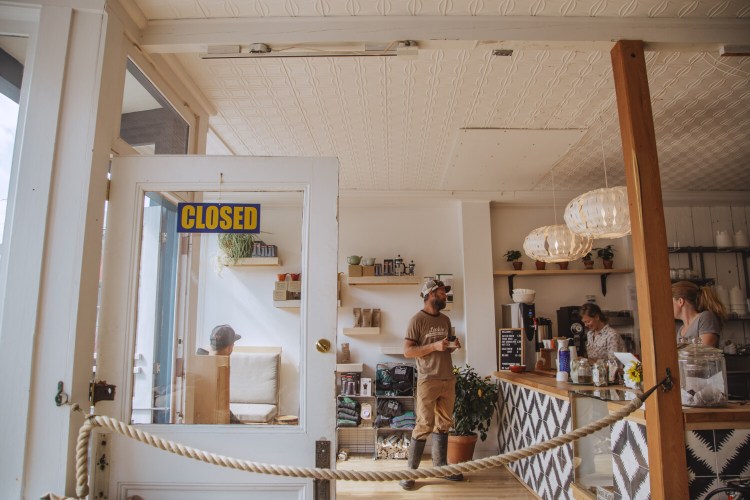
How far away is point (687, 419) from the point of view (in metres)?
2.21

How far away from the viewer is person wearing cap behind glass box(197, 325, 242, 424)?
224cm

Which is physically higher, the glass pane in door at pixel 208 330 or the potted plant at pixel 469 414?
the glass pane in door at pixel 208 330

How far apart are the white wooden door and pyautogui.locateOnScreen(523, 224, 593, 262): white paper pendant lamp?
129 inches

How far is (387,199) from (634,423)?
13.4ft

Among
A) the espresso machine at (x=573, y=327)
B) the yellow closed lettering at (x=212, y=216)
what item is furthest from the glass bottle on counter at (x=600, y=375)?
the yellow closed lettering at (x=212, y=216)

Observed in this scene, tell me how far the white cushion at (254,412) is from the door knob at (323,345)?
0.34 meters

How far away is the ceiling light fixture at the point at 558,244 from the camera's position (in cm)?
478

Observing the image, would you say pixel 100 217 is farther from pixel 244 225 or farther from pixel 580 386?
pixel 580 386

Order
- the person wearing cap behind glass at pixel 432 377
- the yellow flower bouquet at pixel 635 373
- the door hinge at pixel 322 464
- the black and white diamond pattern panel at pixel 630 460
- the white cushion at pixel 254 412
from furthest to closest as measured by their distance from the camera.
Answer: the person wearing cap behind glass at pixel 432 377
the yellow flower bouquet at pixel 635 373
the black and white diamond pattern panel at pixel 630 460
the white cushion at pixel 254 412
the door hinge at pixel 322 464

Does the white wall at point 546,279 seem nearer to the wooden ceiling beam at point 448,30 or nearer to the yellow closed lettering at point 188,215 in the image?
the wooden ceiling beam at point 448,30

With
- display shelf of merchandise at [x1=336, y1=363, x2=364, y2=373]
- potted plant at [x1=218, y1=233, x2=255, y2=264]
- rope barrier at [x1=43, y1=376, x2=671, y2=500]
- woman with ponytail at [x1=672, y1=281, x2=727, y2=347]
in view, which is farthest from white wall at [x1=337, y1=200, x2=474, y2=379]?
rope barrier at [x1=43, y1=376, x2=671, y2=500]

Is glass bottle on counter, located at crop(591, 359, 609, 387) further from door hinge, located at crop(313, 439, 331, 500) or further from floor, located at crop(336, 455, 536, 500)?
door hinge, located at crop(313, 439, 331, 500)

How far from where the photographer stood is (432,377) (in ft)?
14.9

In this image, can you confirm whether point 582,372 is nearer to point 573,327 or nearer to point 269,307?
point 573,327
